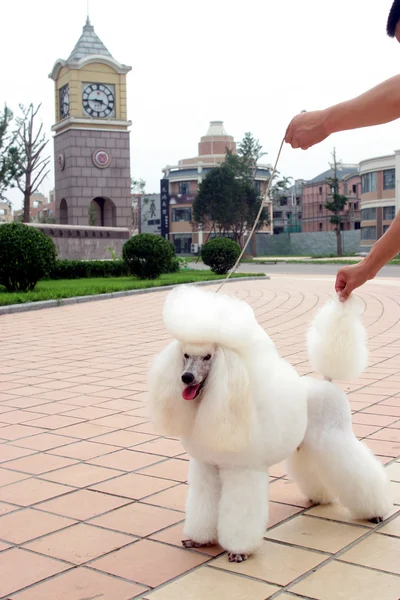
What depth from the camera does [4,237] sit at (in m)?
13.5

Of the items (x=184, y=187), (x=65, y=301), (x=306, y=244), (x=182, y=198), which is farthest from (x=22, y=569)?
(x=184, y=187)

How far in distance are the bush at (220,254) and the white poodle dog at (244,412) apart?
17443 mm

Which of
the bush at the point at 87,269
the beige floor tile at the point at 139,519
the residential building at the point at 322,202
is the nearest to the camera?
the beige floor tile at the point at 139,519

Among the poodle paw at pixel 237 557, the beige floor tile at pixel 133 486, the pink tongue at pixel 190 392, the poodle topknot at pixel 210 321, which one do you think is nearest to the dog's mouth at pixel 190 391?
the pink tongue at pixel 190 392

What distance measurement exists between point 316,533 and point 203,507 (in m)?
0.51

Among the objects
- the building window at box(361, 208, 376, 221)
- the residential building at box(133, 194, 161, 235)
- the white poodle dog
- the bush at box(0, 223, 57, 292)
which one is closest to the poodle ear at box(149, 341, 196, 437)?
the white poodle dog

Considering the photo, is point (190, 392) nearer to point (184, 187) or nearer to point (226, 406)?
point (226, 406)

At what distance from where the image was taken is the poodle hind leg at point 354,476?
2783 mm

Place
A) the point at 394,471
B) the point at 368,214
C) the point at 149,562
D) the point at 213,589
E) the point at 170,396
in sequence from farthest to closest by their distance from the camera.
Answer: the point at 368,214, the point at 394,471, the point at 149,562, the point at 170,396, the point at 213,589

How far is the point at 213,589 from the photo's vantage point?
2.30 metres

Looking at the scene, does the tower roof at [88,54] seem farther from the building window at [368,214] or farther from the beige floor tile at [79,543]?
the beige floor tile at [79,543]

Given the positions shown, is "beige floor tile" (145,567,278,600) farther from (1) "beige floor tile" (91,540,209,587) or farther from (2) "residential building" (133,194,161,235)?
(2) "residential building" (133,194,161,235)

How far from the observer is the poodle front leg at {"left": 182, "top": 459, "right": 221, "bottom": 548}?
8.56ft

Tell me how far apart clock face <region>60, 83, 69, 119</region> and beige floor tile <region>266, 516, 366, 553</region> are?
3093 cm
